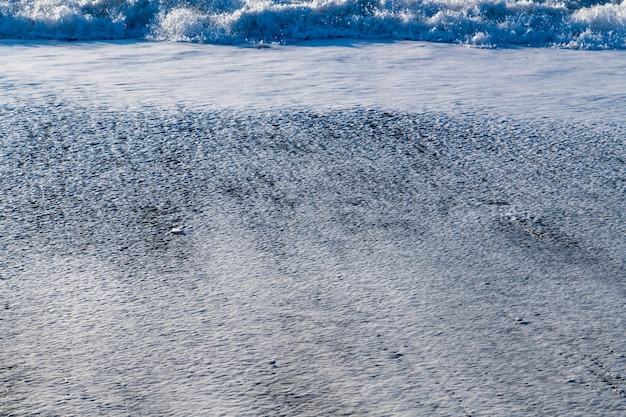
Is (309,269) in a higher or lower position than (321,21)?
lower

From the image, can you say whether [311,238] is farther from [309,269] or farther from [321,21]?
[321,21]

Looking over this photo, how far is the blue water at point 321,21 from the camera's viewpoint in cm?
725

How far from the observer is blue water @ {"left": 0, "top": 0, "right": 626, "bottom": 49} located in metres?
7.25

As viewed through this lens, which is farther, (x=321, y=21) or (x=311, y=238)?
(x=321, y=21)

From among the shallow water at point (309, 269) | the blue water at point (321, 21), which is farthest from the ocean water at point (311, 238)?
the blue water at point (321, 21)

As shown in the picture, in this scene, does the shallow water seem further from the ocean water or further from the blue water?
the blue water

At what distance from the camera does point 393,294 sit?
256 centimetres

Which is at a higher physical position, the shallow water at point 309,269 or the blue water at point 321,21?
the blue water at point 321,21

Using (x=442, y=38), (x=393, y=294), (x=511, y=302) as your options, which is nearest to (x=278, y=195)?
(x=393, y=294)

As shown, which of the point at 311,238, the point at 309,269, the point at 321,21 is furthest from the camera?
the point at 321,21

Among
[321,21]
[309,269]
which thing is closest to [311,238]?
[309,269]

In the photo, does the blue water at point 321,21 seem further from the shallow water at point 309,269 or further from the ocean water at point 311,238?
the shallow water at point 309,269

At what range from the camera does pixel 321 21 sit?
7.61 metres

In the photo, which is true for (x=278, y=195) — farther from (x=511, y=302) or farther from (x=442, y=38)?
(x=442, y=38)
